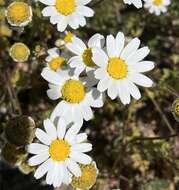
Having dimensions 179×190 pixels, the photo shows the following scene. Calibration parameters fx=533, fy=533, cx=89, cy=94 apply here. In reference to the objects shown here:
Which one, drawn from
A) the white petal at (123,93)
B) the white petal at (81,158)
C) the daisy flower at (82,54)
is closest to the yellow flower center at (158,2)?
the daisy flower at (82,54)

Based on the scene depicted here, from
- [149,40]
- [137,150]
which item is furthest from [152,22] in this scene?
[137,150]

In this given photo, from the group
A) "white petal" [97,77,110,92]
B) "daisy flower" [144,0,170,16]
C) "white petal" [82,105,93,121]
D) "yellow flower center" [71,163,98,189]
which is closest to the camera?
"white petal" [97,77,110,92]

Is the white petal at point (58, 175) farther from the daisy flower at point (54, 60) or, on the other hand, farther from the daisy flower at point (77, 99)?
the daisy flower at point (54, 60)

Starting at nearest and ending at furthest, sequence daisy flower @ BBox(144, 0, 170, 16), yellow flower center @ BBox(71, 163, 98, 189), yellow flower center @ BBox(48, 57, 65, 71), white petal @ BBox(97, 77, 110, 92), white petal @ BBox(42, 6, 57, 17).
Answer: white petal @ BBox(97, 77, 110, 92)
yellow flower center @ BBox(71, 163, 98, 189)
white petal @ BBox(42, 6, 57, 17)
yellow flower center @ BBox(48, 57, 65, 71)
daisy flower @ BBox(144, 0, 170, 16)

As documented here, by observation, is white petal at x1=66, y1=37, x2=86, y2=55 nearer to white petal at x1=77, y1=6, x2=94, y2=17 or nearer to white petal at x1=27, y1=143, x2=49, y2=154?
white petal at x1=77, y1=6, x2=94, y2=17

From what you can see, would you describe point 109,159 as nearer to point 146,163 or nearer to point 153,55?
point 146,163

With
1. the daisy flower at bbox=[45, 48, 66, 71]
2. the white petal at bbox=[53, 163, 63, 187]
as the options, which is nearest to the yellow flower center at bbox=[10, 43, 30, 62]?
the daisy flower at bbox=[45, 48, 66, 71]
